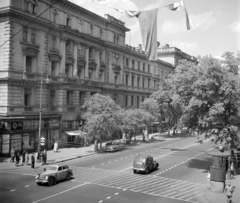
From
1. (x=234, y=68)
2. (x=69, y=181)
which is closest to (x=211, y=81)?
(x=234, y=68)

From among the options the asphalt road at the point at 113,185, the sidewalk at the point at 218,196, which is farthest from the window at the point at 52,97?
the sidewalk at the point at 218,196

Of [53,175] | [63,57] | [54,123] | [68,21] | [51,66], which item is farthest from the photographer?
[68,21]

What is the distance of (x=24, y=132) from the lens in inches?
1564

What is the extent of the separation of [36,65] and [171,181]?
27.8 meters

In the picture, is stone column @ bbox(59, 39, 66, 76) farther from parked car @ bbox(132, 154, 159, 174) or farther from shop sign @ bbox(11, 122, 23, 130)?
parked car @ bbox(132, 154, 159, 174)

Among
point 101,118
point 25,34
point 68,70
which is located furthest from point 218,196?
point 68,70

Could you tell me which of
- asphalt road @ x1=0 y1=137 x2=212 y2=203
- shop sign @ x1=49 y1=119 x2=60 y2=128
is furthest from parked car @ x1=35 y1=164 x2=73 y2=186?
shop sign @ x1=49 y1=119 x2=60 y2=128

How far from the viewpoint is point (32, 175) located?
88.2ft

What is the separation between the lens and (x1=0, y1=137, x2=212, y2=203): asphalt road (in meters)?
19.7

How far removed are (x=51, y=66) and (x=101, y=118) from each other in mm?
12881

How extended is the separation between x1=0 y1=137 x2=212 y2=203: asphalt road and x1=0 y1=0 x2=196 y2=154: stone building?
10.8 metres

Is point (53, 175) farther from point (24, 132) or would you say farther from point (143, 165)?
point (24, 132)

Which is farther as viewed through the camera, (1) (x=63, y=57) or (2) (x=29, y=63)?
(1) (x=63, y=57)

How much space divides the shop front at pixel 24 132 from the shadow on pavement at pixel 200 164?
2237cm
